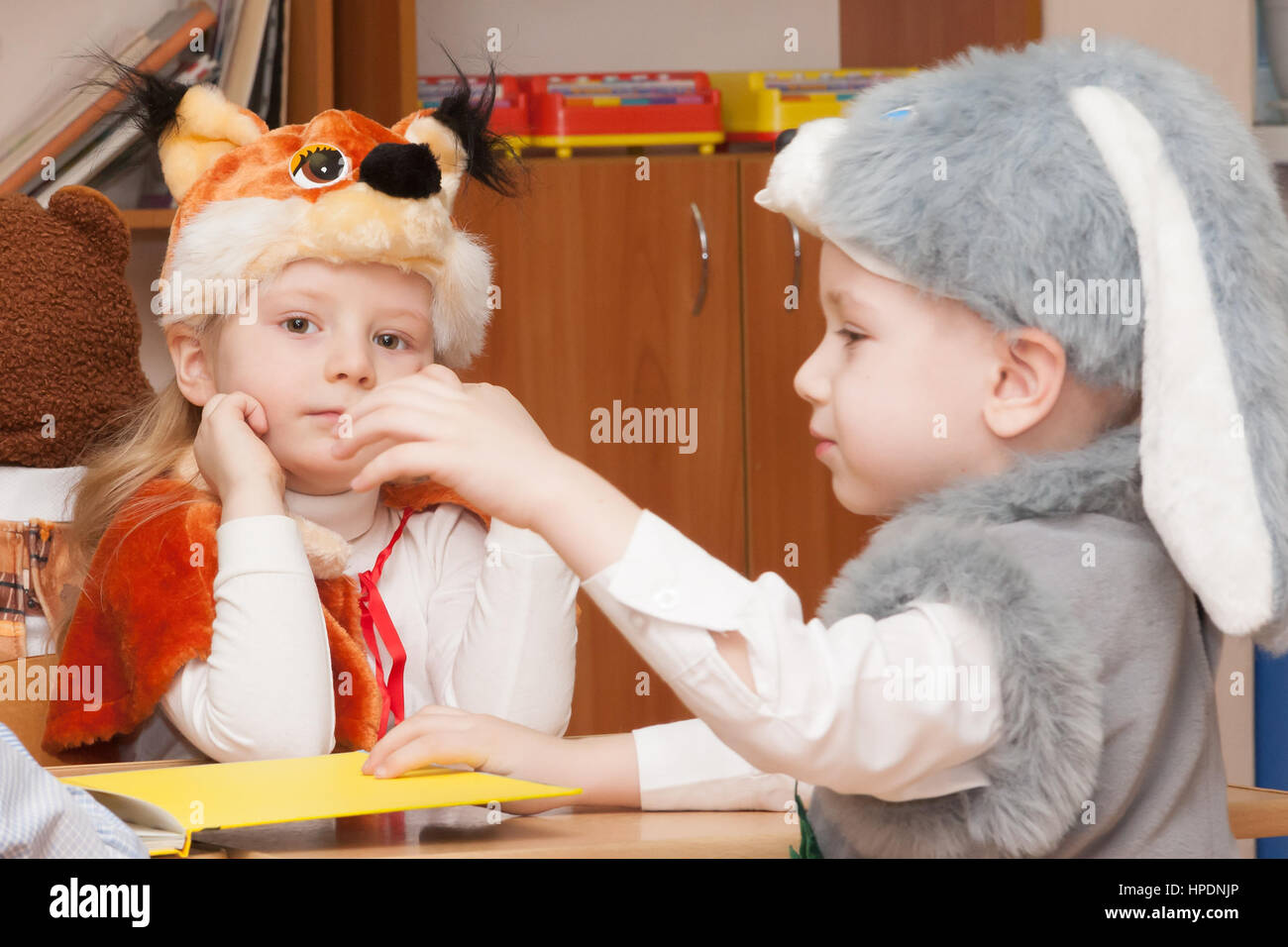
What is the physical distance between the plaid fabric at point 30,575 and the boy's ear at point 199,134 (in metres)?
0.38

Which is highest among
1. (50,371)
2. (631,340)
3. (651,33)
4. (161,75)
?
(651,33)

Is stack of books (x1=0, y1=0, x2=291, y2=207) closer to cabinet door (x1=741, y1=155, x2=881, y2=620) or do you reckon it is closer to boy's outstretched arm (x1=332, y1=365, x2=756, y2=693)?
cabinet door (x1=741, y1=155, x2=881, y2=620)

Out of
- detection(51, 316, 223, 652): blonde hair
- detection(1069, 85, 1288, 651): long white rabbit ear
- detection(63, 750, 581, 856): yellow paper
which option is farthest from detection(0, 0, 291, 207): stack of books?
detection(1069, 85, 1288, 651): long white rabbit ear

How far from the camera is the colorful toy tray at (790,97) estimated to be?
232 cm

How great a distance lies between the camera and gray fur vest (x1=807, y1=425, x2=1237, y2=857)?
2.00ft

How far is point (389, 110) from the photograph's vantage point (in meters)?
2.23

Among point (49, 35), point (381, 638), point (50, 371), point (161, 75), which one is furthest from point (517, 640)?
point (49, 35)

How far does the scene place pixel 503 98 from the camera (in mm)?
2291

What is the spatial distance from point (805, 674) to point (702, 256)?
1818 millimetres

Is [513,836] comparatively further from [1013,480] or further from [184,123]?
[184,123]

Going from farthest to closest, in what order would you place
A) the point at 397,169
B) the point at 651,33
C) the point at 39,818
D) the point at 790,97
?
the point at 651,33
the point at 790,97
the point at 397,169
the point at 39,818

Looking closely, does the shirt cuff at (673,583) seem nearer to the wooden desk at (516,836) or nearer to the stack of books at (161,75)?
the wooden desk at (516,836)
